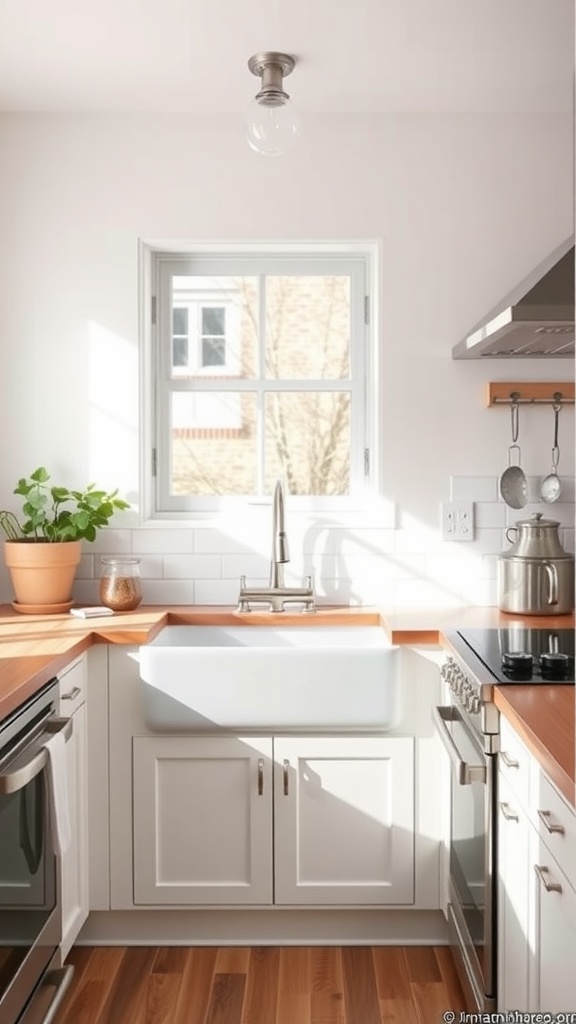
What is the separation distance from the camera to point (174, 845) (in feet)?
8.36

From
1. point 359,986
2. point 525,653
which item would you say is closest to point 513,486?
point 525,653

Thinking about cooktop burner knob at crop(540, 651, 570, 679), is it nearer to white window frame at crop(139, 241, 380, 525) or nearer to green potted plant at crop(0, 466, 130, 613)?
white window frame at crop(139, 241, 380, 525)

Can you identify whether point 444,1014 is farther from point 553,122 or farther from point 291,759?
point 553,122

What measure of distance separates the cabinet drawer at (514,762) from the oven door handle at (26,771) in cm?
92

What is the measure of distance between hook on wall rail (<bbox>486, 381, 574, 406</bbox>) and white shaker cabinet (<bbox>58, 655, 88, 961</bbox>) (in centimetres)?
152

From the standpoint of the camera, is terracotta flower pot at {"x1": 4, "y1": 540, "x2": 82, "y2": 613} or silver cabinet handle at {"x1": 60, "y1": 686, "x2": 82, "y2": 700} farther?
terracotta flower pot at {"x1": 4, "y1": 540, "x2": 82, "y2": 613}

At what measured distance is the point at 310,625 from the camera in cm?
289

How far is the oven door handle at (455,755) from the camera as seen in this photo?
1.91 m

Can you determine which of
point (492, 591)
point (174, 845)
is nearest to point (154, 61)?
point (492, 591)

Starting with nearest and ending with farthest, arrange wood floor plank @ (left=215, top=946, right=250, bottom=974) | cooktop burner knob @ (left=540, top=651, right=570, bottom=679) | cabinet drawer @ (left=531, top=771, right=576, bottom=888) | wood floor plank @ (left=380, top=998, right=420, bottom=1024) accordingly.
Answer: cabinet drawer @ (left=531, top=771, right=576, bottom=888), cooktop burner knob @ (left=540, top=651, right=570, bottom=679), wood floor plank @ (left=380, top=998, right=420, bottom=1024), wood floor plank @ (left=215, top=946, right=250, bottom=974)

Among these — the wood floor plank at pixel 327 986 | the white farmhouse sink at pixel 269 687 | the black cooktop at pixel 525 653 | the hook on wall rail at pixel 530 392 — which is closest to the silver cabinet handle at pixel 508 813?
the black cooktop at pixel 525 653

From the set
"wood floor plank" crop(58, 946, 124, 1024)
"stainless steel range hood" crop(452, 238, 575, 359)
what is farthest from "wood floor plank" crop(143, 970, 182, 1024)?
"stainless steel range hood" crop(452, 238, 575, 359)

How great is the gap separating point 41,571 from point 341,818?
1.16 meters

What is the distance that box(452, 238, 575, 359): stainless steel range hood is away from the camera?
6.41 ft
